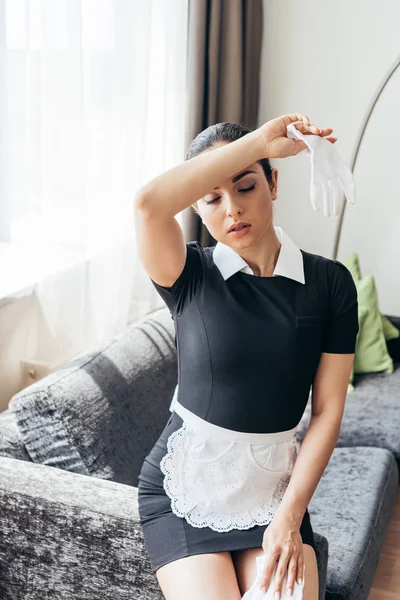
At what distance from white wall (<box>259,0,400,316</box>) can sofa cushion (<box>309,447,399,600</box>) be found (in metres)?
1.52

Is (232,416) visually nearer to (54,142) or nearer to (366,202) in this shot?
(54,142)

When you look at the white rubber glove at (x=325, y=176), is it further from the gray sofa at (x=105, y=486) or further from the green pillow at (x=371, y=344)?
the green pillow at (x=371, y=344)

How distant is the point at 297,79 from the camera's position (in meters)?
3.68

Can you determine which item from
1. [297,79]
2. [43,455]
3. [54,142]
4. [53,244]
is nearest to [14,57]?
[54,142]

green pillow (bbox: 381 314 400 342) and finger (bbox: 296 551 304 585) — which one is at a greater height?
finger (bbox: 296 551 304 585)

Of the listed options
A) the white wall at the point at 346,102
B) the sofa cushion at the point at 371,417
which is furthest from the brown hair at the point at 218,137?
the white wall at the point at 346,102

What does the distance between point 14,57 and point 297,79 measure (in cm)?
205

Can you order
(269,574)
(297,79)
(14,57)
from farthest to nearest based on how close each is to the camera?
(297,79) < (14,57) < (269,574)

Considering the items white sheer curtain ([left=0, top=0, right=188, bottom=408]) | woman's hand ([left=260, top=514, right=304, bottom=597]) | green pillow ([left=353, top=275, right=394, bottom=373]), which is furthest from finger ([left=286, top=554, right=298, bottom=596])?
green pillow ([left=353, top=275, right=394, bottom=373])

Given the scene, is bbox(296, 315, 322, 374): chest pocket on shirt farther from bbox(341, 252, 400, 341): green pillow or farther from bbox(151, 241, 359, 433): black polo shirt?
bbox(341, 252, 400, 341): green pillow

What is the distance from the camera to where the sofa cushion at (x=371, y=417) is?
8.52 feet

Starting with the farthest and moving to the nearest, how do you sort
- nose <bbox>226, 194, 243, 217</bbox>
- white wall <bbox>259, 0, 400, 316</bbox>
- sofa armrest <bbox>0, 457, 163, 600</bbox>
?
white wall <bbox>259, 0, 400, 316</bbox> < sofa armrest <bbox>0, 457, 163, 600</bbox> < nose <bbox>226, 194, 243, 217</bbox>

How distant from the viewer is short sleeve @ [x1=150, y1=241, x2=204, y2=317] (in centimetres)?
143

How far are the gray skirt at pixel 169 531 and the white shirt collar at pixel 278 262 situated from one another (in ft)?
1.04
